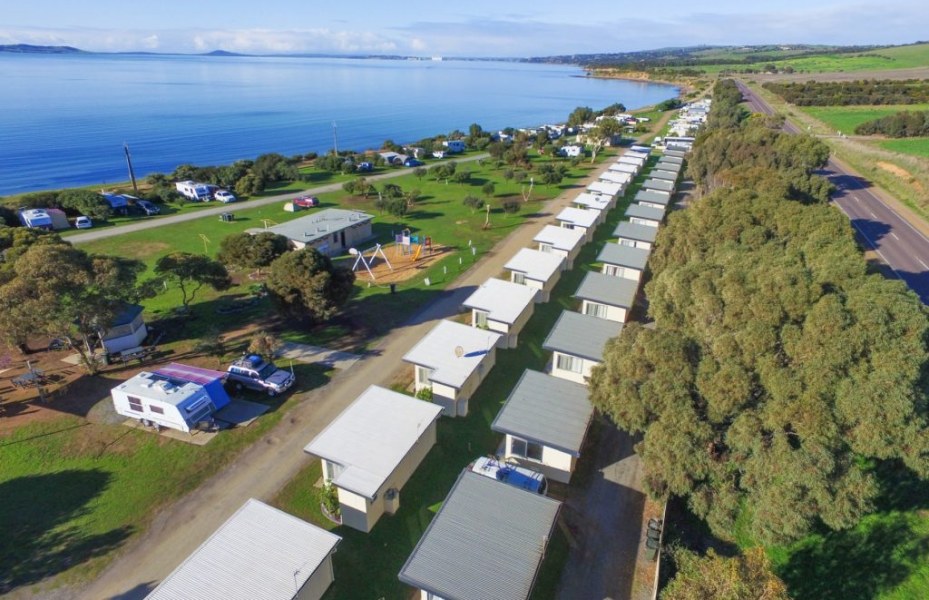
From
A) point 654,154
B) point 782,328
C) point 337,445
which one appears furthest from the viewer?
point 654,154

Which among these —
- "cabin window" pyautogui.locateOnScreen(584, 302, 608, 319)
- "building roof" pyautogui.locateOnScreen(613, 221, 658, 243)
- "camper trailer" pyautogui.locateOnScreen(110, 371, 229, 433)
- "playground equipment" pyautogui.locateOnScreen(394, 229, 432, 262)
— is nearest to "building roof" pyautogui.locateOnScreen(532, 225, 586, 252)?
"building roof" pyautogui.locateOnScreen(613, 221, 658, 243)

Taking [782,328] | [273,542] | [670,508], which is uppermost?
[782,328]

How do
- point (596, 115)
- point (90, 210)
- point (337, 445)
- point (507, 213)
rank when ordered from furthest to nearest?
point (596, 115), point (507, 213), point (90, 210), point (337, 445)

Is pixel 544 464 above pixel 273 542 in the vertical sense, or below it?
below

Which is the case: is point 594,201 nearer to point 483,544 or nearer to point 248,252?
point 248,252

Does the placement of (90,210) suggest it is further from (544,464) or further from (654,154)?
(654,154)

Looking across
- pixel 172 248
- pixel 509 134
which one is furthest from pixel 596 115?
pixel 172 248

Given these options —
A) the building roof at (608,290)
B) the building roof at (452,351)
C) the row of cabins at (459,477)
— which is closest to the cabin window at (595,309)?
the row of cabins at (459,477)
